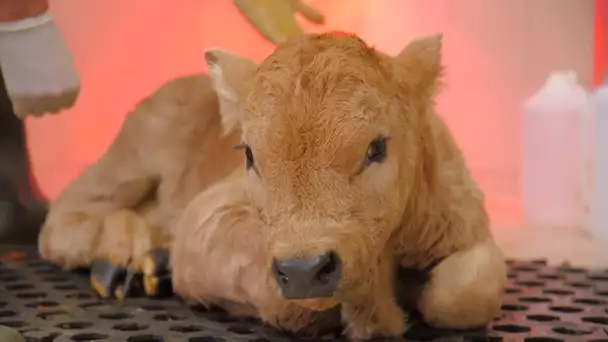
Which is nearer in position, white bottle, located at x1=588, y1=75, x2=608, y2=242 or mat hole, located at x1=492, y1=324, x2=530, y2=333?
mat hole, located at x1=492, y1=324, x2=530, y2=333

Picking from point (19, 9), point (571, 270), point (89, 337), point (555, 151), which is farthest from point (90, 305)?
point (555, 151)

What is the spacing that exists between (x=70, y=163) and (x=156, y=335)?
4.01 feet

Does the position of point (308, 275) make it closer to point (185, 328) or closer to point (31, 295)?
point (185, 328)

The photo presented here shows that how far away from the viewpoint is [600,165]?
5.95 ft

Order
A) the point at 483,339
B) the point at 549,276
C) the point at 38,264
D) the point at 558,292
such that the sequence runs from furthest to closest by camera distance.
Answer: the point at 38,264 → the point at 549,276 → the point at 558,292 → the point at 483,339

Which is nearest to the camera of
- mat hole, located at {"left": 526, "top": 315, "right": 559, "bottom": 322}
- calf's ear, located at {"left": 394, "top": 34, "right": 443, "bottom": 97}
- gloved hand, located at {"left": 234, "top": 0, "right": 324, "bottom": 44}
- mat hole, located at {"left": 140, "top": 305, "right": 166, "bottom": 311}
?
calf's ear, located at {"left": 394, "top": 34, "right": 443, "bottom": 97}

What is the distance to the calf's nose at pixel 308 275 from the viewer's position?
31.9 inches

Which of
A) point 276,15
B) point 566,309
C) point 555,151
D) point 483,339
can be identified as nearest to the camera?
point 483,339

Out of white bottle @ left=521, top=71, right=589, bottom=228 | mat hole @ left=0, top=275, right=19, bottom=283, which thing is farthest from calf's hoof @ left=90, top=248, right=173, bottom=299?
white bottle @ left=521, top=71, right=589, bottom=228

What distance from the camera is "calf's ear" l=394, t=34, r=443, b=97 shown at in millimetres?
978

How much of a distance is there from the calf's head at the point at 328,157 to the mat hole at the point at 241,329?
0.20 m

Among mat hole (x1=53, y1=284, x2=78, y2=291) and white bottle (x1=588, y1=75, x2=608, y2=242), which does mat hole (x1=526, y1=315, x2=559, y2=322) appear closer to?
mat hole (x1=53, y1=284, x2=78, y2=291)

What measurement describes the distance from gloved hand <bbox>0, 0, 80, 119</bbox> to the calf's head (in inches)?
20.3

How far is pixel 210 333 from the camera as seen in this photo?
105 cm
